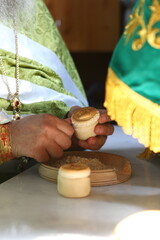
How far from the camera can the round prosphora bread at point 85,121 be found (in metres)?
1.10

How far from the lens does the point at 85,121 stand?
3.62 feet

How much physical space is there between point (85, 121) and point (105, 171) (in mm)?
144

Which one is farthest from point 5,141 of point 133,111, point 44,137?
point 133,111

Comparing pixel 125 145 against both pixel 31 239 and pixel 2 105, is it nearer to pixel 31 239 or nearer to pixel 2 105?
pixel 2 105

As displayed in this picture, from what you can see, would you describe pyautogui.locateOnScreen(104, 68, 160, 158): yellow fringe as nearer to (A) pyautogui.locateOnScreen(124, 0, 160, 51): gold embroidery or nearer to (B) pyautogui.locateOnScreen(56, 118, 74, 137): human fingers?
(A) pyautogui.locateOnScreen(124, 0, 160, 51): gold embroidery

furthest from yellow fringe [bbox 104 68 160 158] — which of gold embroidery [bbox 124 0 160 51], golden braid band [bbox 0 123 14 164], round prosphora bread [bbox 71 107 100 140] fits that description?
golden braid band [bbox 0 123 14 164]

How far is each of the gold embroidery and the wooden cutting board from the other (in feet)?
1.18

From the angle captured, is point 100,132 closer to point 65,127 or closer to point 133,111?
Result: point 65,127

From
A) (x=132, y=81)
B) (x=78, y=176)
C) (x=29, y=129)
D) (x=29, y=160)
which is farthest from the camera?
(x=29, y=160)

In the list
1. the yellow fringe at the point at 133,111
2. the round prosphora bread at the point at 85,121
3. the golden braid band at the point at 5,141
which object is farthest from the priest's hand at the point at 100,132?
the yellow fringe at the point at 133,111

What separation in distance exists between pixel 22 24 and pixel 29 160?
60 centimetres

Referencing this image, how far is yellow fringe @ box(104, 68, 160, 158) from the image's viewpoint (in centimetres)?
73

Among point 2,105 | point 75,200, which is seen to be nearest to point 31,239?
point 75,200

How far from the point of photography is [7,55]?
1521 mm
